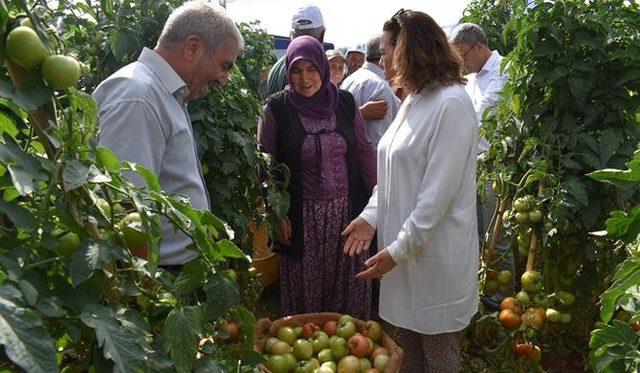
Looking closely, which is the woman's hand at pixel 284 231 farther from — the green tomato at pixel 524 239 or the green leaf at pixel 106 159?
the green leaf at pixel 106 159

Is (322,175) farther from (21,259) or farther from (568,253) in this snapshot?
(21,259)

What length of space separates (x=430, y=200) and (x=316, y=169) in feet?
3.50

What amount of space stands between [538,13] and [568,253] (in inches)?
42.8

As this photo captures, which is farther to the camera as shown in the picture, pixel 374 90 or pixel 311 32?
pixel 311 32

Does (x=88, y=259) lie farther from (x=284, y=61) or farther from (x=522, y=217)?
(x=284, y=61)

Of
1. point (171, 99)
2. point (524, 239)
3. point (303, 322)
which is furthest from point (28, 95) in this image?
point (524, 239)

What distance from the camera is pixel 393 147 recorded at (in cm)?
218

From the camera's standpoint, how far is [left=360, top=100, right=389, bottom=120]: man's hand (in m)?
3.55

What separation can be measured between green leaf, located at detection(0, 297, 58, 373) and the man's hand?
9.99ft

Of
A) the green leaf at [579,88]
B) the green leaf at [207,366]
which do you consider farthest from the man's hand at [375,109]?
the green leaf at [207,366]

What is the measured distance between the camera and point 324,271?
322 cm

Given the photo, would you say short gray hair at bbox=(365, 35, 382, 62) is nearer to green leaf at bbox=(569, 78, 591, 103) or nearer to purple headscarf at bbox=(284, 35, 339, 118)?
purple headscarf at bbox=(284, 35, 339, 118)

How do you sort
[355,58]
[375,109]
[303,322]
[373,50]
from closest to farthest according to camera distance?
1. [303,322]
2. [375,109]
3. [373,50]
4. [355,58]

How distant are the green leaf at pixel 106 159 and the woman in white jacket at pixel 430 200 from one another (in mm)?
1336
